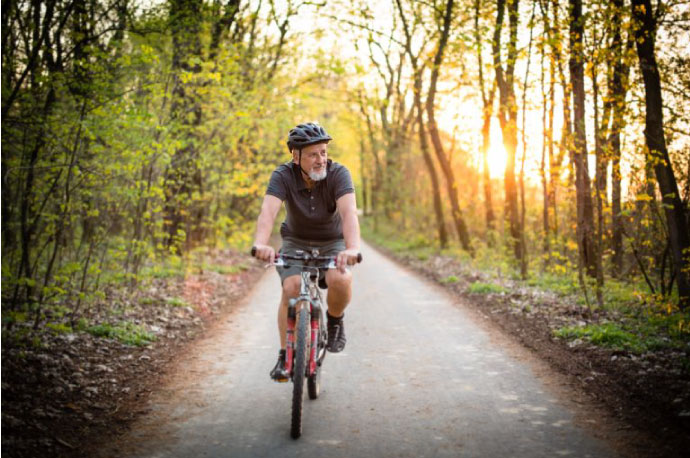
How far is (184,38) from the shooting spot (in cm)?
809

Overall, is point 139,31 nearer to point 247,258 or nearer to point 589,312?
point 589,312

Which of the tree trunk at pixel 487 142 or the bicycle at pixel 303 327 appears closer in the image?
the bicycle at pixel 303 327

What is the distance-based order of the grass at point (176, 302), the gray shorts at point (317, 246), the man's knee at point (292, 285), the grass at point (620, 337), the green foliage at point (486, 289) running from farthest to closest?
the green foliage at point (486, 289) < the grass at point (176, 302) < the grass at point (620, 337) < the gray shorts at point (317, 246) < the man's knee at point (292, 285)

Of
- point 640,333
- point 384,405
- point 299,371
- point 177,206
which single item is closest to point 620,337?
point 640,333

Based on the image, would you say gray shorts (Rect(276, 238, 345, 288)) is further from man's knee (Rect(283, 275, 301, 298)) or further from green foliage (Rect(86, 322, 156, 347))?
green foliage (Rect(86, 322, 156, 347))

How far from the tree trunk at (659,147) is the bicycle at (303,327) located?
17.2 ft

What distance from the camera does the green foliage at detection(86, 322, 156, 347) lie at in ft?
21.4

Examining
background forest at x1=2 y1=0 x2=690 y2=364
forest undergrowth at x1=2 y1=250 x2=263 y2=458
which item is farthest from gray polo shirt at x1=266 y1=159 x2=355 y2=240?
background forest at x1=2 y1=0 x2=690 y2=364

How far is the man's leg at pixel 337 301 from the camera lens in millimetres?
4496

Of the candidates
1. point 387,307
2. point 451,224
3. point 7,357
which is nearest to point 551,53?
point 387,307

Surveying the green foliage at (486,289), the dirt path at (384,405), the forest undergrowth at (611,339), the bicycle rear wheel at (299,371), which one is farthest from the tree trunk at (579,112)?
the bicycle rear wheel at (299,371)

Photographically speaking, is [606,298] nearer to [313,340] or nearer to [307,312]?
[313,340]

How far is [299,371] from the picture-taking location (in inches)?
156

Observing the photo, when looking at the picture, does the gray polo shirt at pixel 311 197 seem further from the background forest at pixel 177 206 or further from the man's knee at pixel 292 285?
the background forest at pixel 177 206
